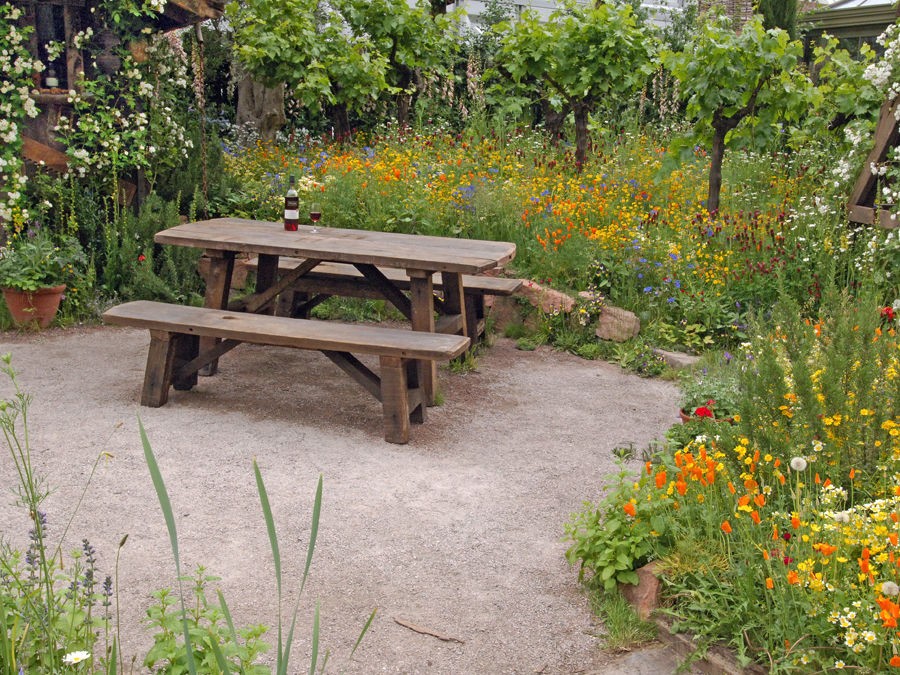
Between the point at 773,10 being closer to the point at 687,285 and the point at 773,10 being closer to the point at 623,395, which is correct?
the point at 687,285

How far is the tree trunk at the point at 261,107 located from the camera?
11.1m

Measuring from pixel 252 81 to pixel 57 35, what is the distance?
3498 millimetres

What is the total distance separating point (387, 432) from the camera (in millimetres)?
5137

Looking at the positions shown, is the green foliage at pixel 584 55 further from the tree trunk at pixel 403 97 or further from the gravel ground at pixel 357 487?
the gravel ground at pixel 357 487

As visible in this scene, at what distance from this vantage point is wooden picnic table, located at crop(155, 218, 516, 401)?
5.45 meters

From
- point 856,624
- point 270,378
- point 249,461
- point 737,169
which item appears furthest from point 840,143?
point 856,624

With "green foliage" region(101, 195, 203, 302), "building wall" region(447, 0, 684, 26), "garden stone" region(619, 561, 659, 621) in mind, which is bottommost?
"garden stone" region(619, 561, 659, 621)

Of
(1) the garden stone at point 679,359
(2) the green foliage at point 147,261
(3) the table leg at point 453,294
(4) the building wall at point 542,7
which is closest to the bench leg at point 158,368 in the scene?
(3) the table leg at point 453,294

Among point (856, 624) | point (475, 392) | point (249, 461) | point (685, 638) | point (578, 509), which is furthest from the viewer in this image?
point (475, 392)

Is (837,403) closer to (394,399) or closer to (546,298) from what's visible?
(394,399)

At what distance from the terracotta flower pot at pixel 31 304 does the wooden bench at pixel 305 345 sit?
166 cm

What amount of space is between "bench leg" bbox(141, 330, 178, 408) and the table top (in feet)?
2.07

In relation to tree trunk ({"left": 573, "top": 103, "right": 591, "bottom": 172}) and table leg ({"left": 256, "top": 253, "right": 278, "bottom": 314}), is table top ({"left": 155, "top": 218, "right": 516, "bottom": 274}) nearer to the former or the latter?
table leg ({"left": 256, "top": 253, "right": 278, "bottom": 314})

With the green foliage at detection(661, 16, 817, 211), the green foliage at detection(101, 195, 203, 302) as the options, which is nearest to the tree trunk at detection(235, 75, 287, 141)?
the green foliage at detection(101, 195, 203, 302)
